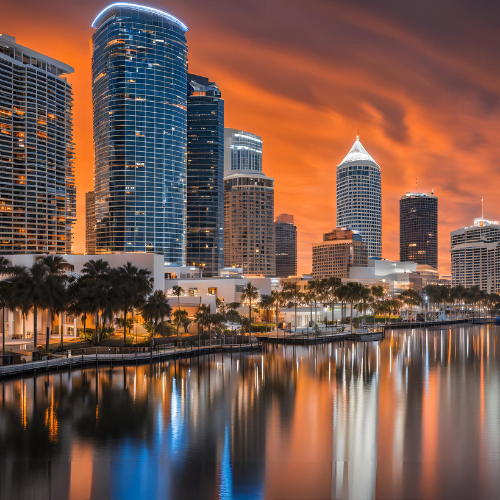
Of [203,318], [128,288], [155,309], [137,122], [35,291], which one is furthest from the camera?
[137,122]

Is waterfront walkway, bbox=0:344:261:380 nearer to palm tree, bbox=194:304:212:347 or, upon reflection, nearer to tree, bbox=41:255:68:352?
palm tree, bbox=194:304:212:347

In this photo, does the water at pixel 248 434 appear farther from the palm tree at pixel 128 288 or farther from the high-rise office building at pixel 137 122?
the high-rise office building at pixel 137 122

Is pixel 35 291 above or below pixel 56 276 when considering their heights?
below

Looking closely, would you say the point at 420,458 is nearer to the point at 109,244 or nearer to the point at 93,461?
the point at 93,461

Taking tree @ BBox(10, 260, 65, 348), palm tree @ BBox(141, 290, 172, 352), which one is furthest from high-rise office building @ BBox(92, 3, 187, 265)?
tree @ BBox(10, 260, 65, 348)

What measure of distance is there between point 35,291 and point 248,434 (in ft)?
129

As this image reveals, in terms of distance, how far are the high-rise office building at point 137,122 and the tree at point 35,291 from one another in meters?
122

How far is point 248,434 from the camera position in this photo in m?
44.3

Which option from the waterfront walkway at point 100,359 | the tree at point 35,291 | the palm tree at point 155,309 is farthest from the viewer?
the palm tree at point 155,309

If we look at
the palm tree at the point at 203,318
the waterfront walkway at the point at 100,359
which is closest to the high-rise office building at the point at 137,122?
the palm tree at the point at 203,318

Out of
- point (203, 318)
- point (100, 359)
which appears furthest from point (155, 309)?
point (203, 318)

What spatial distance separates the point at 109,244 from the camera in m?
196

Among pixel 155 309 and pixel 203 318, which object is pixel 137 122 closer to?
pixel 203 318

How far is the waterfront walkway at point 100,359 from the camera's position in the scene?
216 ft
